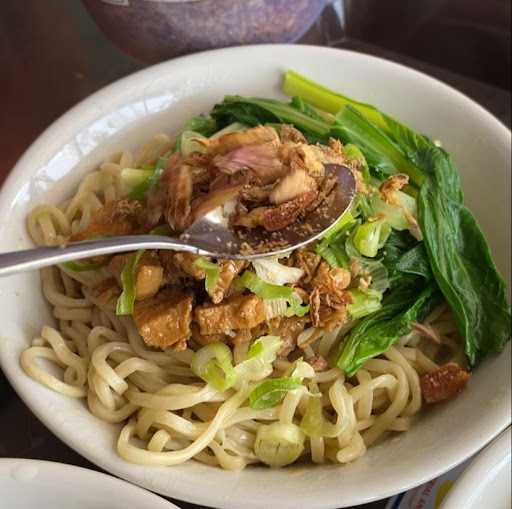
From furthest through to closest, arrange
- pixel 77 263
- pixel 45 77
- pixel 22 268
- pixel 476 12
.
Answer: pixel 476 12, pixel 45 77, pixel 77 263, pixel 22 268

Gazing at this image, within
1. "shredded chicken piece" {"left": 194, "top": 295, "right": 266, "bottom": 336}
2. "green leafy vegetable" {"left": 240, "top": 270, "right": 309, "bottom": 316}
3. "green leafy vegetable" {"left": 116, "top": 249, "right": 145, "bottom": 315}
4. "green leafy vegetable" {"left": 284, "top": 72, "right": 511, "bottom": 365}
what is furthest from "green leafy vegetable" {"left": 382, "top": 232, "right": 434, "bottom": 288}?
"green leafy vegetable" {"left": 116, "top": 249, "right": 145, "bottom": 315}

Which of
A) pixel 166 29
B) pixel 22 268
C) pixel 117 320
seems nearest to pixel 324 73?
pixel 166 29

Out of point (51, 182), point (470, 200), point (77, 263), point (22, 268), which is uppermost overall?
point (22, 268)

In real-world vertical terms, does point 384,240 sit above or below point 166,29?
below

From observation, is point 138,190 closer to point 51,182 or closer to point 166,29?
point 51,182

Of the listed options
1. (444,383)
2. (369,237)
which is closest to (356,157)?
(369,237)

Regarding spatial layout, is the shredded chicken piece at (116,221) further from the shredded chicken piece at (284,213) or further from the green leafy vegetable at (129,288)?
the shredded chicken piece at (284,213)
